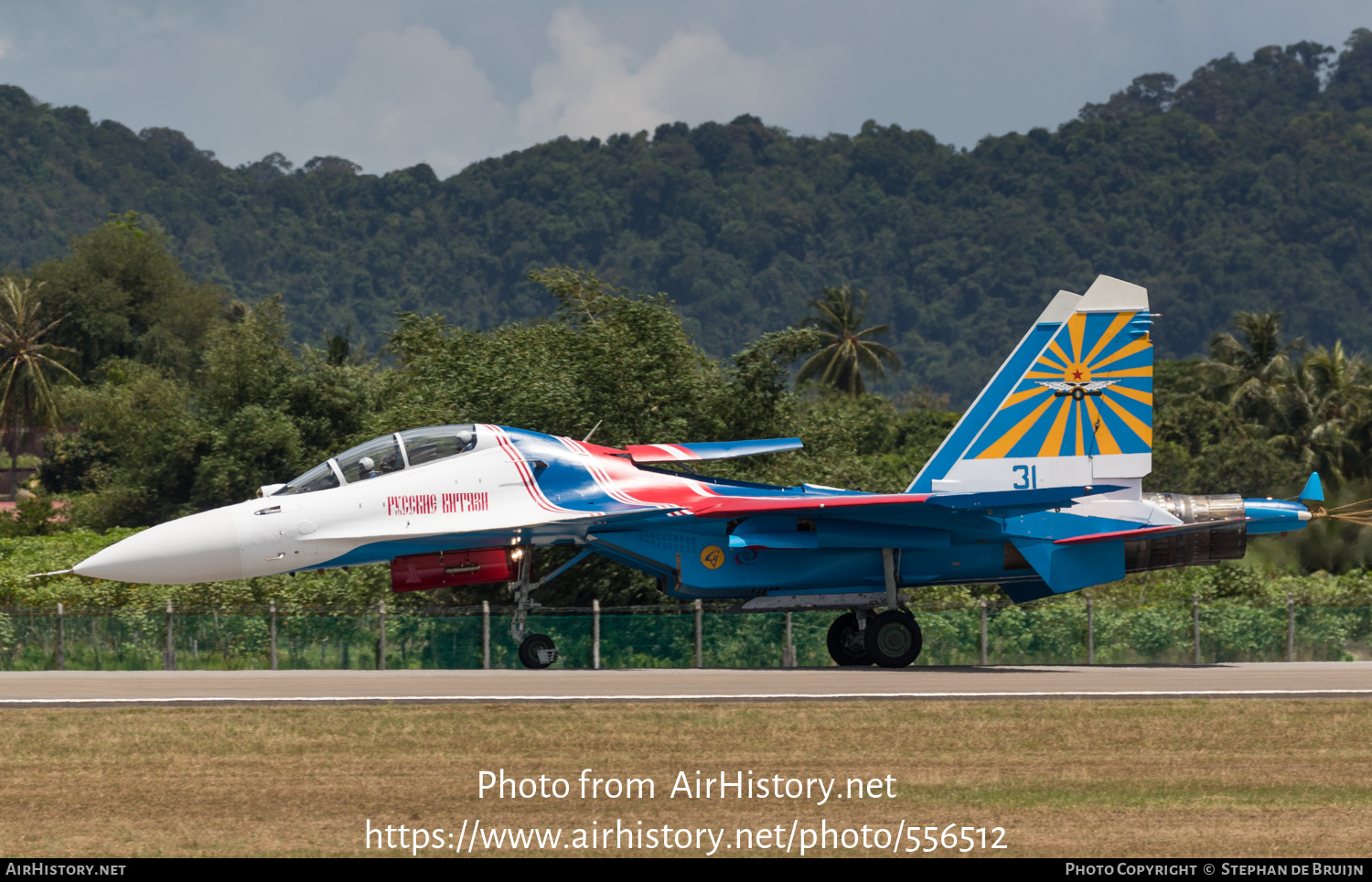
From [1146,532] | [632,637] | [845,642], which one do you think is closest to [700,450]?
[632,637]

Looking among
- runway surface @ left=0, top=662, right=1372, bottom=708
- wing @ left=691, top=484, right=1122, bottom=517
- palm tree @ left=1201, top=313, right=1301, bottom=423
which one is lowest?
runway surface @ left=0, top=662, right=1372, bottom=708

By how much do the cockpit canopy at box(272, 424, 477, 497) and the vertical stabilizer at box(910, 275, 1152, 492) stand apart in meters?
6.77

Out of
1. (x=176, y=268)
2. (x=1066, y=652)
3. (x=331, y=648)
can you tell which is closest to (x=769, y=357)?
(x=1066, y=652)

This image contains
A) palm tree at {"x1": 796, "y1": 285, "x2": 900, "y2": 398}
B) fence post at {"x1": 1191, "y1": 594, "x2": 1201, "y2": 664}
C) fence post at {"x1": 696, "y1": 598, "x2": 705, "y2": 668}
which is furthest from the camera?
palm tree at {"x1": 796, "y1": 285, "x2": 900, "y2": 398}

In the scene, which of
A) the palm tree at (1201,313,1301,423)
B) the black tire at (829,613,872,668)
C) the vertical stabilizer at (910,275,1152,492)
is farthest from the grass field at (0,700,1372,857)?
the palm tree at (1201,313,1301,423)

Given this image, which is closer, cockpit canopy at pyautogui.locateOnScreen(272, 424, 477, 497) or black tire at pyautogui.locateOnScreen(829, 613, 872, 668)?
cockpit canopy at pyautogui.locateOnScreen(272, 424, 477, 497)

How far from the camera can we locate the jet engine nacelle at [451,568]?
1925cm

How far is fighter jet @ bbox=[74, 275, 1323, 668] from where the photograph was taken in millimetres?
18609

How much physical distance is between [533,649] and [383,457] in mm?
3406

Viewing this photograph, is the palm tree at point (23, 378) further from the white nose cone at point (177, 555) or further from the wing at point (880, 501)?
the wing at point (880, 501)

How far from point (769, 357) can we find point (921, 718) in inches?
611

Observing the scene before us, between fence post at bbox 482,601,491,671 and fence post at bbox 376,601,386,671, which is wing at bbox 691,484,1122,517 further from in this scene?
fence post at bbox 376,601,386,671

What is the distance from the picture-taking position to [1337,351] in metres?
58.4
